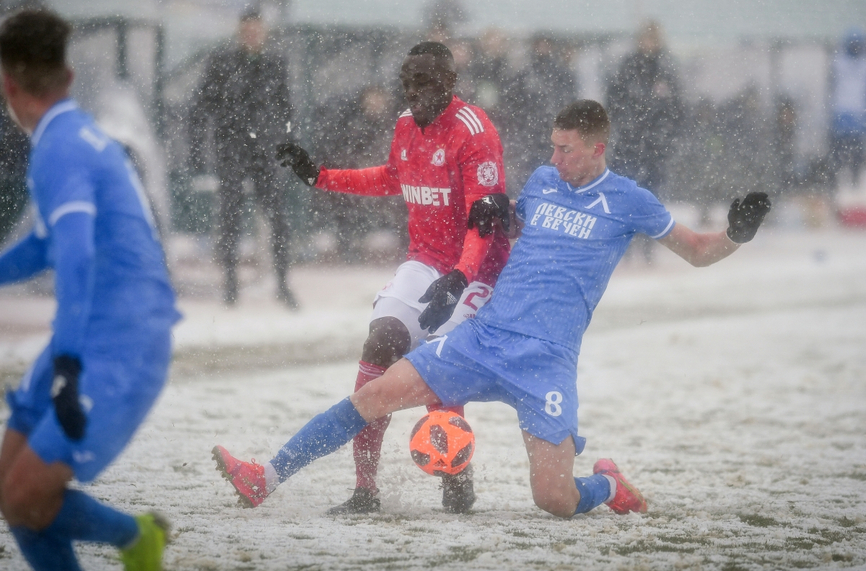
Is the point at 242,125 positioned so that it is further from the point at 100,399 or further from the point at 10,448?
the point at 100,399

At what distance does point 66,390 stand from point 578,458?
2879 millimetres

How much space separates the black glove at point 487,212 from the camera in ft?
10.9

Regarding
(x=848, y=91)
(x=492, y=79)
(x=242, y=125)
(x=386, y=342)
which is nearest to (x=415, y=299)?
Answer: (x=386, y=342)

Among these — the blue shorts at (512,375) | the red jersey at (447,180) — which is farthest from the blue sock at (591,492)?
the red jersey at (447,180)

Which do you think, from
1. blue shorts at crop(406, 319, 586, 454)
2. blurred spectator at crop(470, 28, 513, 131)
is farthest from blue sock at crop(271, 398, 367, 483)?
blurred spectator at crop(470, 28, 513, 131)

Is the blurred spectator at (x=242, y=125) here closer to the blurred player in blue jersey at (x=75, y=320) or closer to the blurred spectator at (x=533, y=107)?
the blurred spectator at (x=533, y=107)

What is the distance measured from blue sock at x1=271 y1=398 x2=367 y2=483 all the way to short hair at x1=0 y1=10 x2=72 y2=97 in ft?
4.76

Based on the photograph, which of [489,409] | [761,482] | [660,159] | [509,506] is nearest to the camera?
[509,506]

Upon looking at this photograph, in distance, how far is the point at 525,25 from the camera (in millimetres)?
7621

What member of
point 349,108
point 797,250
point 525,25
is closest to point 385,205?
point 349,108

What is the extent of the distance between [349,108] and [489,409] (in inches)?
101

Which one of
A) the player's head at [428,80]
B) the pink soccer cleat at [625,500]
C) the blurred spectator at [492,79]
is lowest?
the pink soccer cleat at [625,500]

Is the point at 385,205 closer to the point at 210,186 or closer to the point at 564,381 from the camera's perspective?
the point at 210,186

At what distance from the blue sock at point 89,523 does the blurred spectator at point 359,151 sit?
4314 mm
